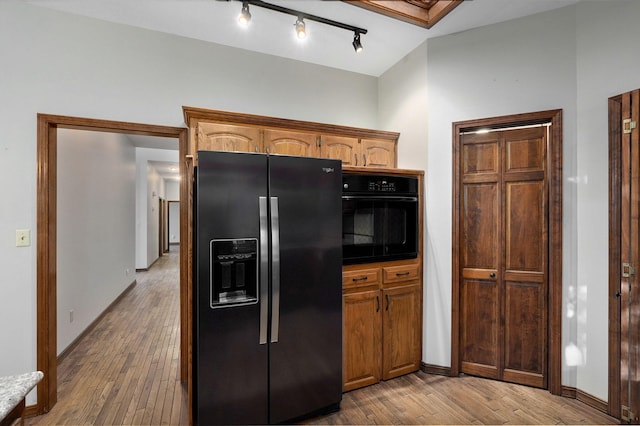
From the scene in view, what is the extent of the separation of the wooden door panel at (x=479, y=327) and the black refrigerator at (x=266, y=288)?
126cm

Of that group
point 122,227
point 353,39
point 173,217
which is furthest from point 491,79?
point 173,217

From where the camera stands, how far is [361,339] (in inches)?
92.9

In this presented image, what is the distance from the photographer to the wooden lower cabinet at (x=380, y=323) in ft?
7.64

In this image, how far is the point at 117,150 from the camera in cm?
472

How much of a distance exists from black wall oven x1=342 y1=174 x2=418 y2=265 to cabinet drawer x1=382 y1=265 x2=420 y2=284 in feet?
0.29

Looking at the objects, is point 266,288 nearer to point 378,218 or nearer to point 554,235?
point 378,218

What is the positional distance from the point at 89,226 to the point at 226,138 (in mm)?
2573

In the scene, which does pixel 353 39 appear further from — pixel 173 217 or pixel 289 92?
pixel 173 217

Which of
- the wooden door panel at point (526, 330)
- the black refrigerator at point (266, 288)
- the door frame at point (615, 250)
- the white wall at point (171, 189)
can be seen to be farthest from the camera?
the white wall at point (171, 189)

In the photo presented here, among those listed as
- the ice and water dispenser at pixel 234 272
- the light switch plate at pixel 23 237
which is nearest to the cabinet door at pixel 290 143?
the ice and water dispenser at pixel 234 272

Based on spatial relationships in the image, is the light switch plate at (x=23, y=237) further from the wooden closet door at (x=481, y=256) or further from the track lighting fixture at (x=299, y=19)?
the wooden closet door at (x=481, y=256)

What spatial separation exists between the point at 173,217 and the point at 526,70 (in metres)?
14.4

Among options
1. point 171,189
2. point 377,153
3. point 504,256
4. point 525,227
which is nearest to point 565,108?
point 525,227

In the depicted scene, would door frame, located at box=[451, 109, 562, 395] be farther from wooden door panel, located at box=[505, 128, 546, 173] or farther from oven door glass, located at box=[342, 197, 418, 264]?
oven door glass, located at box=[342, 197, 418, 264]
